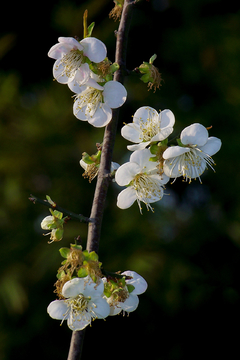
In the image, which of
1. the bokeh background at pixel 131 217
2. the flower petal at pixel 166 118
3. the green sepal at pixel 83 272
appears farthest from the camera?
the bokeh background at pixel 131 217

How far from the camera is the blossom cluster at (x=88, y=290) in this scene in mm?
484

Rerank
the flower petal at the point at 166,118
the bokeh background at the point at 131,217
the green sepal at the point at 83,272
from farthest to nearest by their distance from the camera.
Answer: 1. the bokeh background at the point at 131,217
2. the flower petal at the point at 166,118
3. the green sepal at the point at 83,272

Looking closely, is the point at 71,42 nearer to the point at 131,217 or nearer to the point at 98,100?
the point at 98,100

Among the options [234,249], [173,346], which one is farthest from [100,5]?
[173,346]

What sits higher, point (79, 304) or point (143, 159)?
point (143, 159)

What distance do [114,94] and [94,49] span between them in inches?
3.0

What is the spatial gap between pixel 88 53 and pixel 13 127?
154cm

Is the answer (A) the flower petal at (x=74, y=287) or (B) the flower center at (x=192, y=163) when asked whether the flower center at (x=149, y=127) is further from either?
(A) the flower petal at (x=74, y=287)

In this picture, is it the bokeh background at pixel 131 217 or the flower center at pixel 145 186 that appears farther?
the bokeh background at pixel 131 217

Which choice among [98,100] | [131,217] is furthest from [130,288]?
[131,217]

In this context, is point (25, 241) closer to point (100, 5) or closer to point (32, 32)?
point (32, 32)

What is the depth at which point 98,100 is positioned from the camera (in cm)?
61

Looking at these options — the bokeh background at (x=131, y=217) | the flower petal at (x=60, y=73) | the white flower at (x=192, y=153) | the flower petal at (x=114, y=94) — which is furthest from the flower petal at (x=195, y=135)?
the bokeh background at (x=131, y=217)

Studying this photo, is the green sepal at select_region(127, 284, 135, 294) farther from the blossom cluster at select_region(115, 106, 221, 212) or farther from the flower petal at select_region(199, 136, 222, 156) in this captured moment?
the flower petal at select_region(199, 136, 222, 156)
